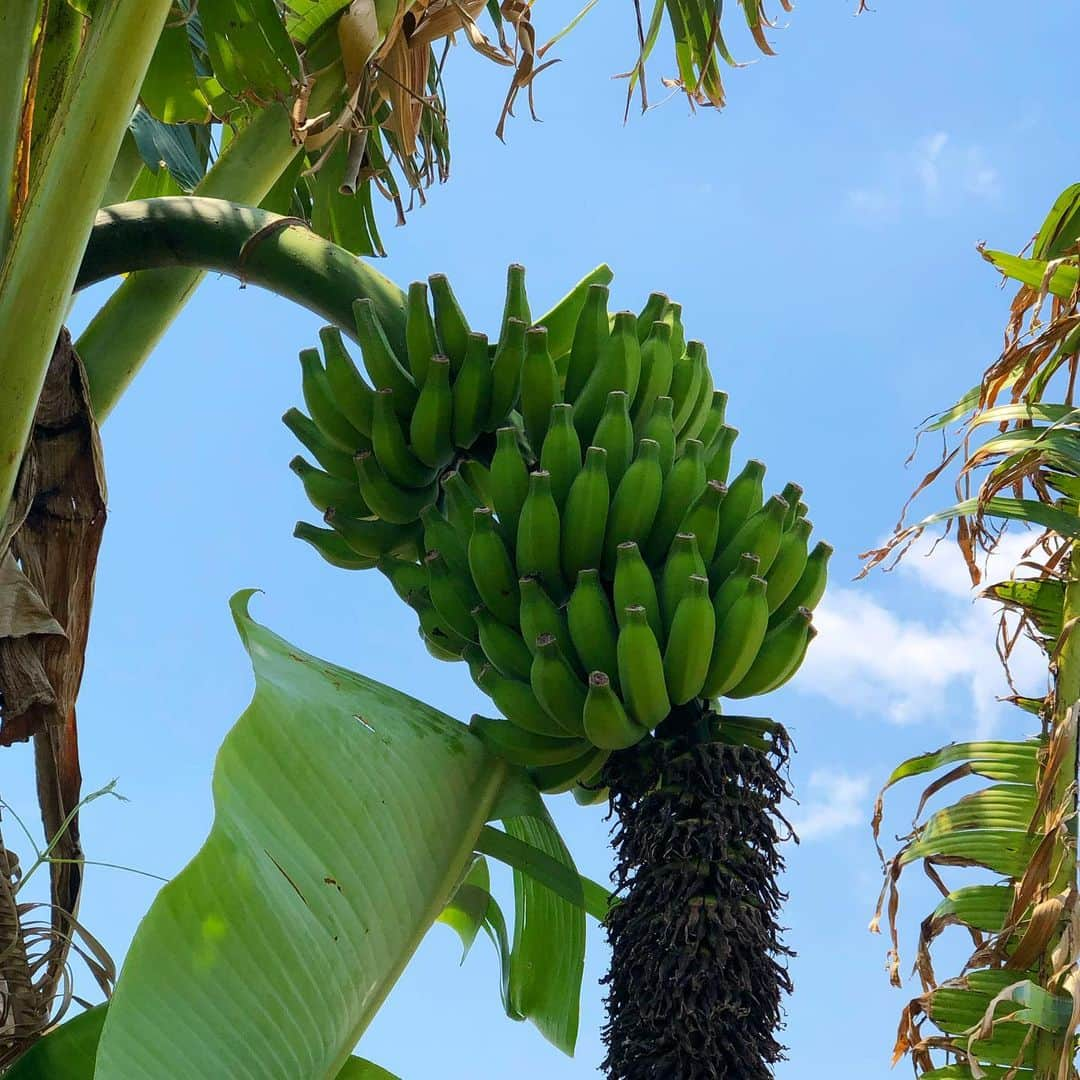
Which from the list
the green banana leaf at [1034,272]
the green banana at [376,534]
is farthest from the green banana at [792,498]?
the green banana leaf at [1034,272]

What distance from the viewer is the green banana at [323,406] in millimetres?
2115

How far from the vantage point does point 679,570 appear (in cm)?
178

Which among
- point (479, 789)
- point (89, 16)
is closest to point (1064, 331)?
point (479, 789)

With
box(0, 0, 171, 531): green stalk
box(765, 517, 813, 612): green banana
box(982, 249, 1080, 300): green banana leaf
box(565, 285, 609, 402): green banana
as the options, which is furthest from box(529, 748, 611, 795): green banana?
box(982, 249, 1080, 300): green banana leaf

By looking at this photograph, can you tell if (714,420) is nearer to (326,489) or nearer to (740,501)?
(740,501)

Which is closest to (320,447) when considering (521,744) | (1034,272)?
(521,744)

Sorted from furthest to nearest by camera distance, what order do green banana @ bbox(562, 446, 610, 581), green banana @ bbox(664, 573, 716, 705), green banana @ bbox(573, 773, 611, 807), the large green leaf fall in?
green banana @ bbox(573, 773, 611, 807)
green banana @ bbox(562, 446, 610, 581)
green banana @ bbox(664, 573, 716, 705)
the large green leaf

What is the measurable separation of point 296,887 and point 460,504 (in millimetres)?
668

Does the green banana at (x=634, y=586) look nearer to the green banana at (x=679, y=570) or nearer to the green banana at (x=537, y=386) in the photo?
the green banana at (x=679, y=570)

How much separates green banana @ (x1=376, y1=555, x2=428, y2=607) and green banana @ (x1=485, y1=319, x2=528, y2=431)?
26 centimetres

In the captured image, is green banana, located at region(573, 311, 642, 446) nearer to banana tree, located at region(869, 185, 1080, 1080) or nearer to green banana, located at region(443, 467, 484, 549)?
green banana, located at region(443, 467, 484, 549)

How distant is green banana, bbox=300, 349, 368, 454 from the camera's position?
6.94 feet

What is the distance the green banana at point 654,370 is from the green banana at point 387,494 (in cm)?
35

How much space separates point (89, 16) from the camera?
6.54 ft
